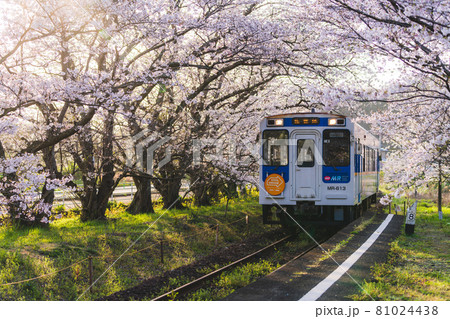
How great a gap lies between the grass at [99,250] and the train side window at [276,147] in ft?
9.75

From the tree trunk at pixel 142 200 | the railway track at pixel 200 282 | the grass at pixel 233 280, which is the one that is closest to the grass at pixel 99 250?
the tree trunk at pixel 142 200

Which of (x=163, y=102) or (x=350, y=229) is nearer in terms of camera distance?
(x=350, y=229)

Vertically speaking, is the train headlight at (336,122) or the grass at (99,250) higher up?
the train headlight at (336,122)

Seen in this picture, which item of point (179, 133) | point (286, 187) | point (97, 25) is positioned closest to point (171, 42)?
point (97, 25)

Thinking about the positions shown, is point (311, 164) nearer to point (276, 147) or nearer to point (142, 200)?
point (276, 147)

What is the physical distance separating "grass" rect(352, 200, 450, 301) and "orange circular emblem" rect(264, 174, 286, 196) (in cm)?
315

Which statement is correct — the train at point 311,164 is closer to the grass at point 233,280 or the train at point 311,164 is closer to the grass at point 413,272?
the grass at point 413,272

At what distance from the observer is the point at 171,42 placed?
36.6ft

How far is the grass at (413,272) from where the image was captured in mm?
6562

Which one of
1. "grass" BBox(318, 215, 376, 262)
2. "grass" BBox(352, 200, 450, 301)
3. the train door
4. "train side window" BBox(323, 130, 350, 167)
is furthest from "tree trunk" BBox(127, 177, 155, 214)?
"grass" BBox(352, 200, 450, 301)

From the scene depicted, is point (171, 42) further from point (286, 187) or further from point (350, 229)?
point (350, 229)

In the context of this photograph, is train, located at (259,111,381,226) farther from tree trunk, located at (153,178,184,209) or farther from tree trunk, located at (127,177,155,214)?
tree trunk, located at (153,178,184,209)

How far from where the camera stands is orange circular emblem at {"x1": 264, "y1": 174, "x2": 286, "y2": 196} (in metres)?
12.0

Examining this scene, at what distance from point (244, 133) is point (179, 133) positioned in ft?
7.20
